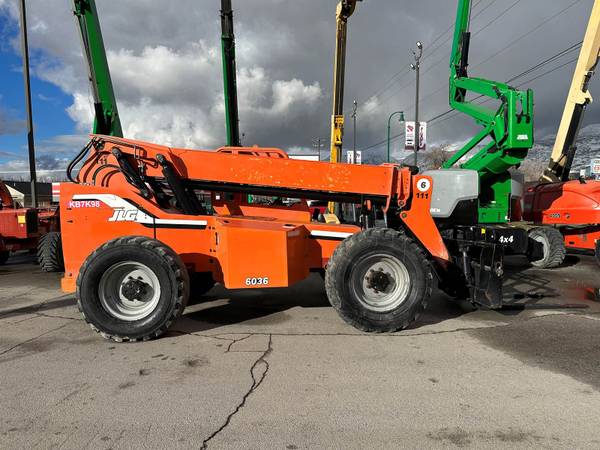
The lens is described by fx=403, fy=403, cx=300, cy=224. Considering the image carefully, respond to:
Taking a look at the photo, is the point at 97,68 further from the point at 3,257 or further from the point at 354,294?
the point at 354,294

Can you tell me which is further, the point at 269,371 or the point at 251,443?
the point at 269,371

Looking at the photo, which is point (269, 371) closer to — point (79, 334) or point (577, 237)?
point (79, 334)

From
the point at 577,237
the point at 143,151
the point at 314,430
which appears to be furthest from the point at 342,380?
the point at 577,237

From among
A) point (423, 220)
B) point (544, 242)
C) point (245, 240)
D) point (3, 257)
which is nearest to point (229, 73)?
point (245, 240)

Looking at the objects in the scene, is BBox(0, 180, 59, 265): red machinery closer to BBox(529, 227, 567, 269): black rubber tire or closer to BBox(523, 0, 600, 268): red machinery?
BBox(529, 227, 567, 269): black rubber tire

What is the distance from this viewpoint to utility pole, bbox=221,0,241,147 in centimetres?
1072

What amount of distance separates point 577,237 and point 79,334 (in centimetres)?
1129

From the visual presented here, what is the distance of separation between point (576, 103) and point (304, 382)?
14137 millimetres

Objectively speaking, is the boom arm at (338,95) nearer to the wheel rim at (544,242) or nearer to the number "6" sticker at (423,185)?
the wheel rim at (544,242)

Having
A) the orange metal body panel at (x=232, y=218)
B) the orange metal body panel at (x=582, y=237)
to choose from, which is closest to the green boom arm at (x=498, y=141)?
the orange metal body panel at (x=582, y=237)

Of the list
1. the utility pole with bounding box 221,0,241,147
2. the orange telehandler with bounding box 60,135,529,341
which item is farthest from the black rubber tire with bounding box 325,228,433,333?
the utility pole with bounding box 221,0,241,147

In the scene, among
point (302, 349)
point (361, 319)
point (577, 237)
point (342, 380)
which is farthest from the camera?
point (577, 237)

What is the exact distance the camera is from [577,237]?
34.1 ft

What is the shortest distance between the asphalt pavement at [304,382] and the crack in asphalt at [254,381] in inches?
0.5
